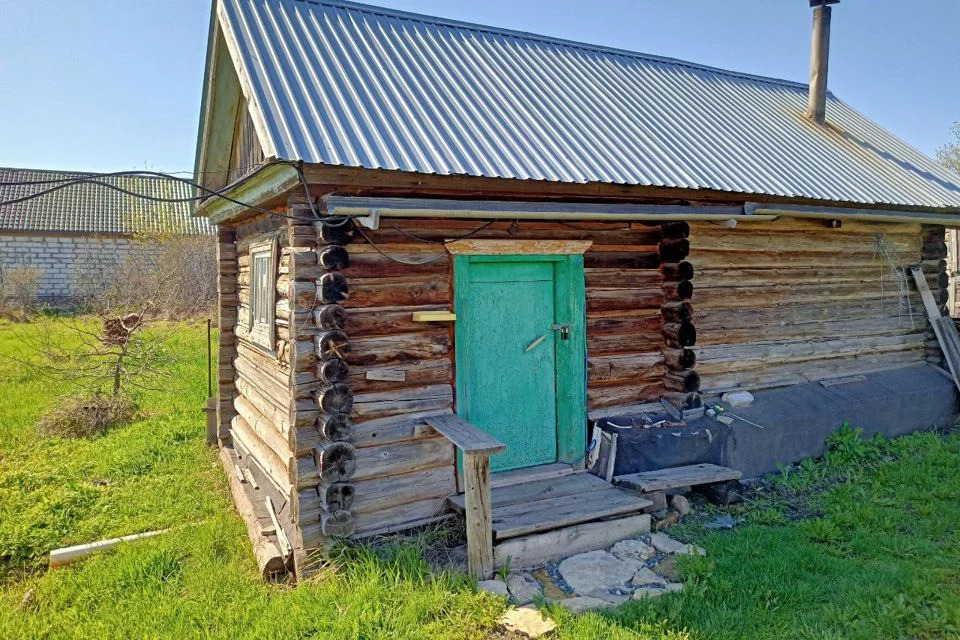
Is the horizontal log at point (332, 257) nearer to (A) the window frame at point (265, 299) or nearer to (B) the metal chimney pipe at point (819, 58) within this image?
(A) the window frame at point (265, 299)

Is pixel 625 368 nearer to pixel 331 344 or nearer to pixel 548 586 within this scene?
pixel 548 586

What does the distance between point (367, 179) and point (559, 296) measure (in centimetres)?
220

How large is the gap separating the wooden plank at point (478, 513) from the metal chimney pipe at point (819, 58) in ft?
26.1

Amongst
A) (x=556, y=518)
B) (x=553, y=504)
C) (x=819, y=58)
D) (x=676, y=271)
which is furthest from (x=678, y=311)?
(x=819, y=58)

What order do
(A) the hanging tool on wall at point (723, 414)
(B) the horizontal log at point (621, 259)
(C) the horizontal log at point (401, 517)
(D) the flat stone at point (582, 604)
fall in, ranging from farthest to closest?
1. (A) the hanging tool on wall at point (723, 414)
2. (B) the horizontal log at point (621, 259)
3. (C) the horizontal log at point (401, 517)
4. (D) the flat stone at point (582, 604)

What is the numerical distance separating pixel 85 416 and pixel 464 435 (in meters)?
7.14

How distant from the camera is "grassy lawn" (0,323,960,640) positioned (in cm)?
418

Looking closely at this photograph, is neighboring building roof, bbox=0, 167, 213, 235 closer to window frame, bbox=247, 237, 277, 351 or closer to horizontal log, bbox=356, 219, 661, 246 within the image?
window frame, bbox=247, 237, 277, 351

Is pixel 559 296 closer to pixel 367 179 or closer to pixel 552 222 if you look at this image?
pixel 552 222

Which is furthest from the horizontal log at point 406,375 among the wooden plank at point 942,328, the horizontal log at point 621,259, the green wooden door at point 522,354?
the wooden plank at point 942,328

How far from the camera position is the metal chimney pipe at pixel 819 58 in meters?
9.27

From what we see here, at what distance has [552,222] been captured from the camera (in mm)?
6176

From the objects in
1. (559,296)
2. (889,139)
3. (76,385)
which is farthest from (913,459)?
(76,385)

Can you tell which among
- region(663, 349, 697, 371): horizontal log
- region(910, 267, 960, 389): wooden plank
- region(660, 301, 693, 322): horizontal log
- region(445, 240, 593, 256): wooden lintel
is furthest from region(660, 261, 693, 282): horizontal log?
region(910, 267, 960, 389): wooden plank
